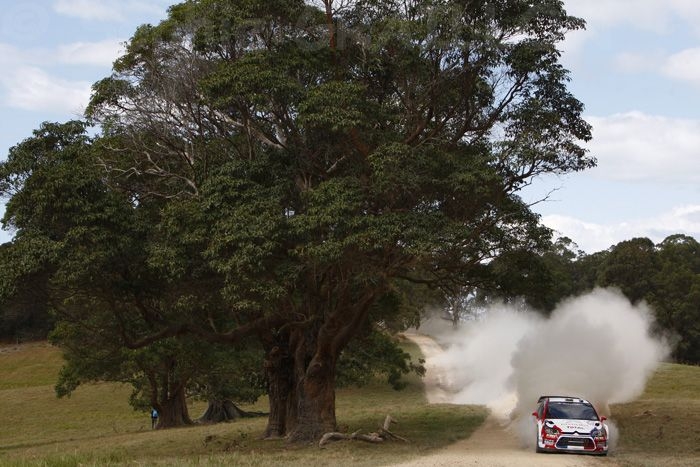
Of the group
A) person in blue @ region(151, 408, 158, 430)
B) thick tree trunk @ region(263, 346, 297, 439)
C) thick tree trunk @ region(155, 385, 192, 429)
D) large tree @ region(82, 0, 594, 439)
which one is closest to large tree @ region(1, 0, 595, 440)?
large tree @ region(82, 0, 594, 439)

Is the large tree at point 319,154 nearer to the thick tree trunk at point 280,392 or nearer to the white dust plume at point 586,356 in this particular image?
the thick tree trunk at point 280,392

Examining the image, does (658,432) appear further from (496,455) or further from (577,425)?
(496,455)

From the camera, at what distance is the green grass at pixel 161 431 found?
71.7ft

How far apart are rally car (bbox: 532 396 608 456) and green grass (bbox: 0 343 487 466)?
3.65 meters

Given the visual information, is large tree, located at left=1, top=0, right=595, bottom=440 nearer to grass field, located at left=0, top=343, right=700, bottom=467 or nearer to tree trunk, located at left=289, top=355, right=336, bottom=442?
tree trunk, located at left=289, top=355, right=336, bottom=442

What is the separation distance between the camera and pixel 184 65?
26.1 metres

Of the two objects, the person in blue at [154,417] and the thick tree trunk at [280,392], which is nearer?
the thick tree trunk at [280,392]

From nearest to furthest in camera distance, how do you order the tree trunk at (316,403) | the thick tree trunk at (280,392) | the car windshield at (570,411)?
the car windshield at (570,411) < the tree trunk at (316,403) < the thick tree trunk at (280,392)

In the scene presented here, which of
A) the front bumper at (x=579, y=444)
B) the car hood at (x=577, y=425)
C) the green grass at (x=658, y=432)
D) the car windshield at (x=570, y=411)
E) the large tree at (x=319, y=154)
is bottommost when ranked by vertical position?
the green grass at (x=658, y=432)

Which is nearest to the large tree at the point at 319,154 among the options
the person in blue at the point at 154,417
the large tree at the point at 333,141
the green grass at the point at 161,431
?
the large tree at the point at 333,141

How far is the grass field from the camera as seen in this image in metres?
21.5

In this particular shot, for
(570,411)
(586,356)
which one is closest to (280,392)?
(570,411)

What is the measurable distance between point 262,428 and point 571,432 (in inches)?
698


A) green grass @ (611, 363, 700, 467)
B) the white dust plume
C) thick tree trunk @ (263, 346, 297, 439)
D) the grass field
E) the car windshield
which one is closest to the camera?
green grass @ (611, 363, 700, 467)
